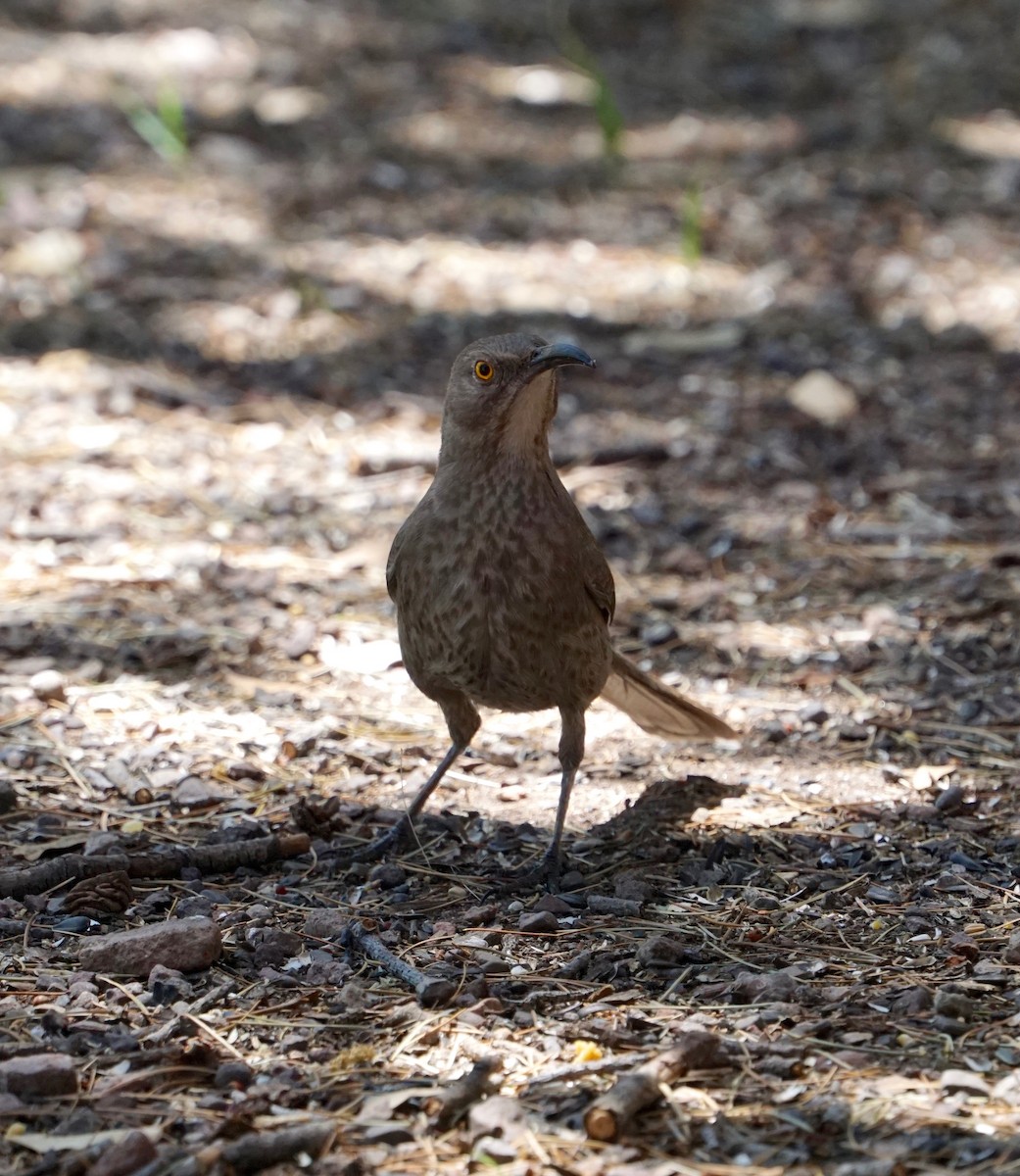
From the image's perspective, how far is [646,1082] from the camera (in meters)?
2.68

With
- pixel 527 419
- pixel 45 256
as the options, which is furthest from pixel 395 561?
pixel 45 256

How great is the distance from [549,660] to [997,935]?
3.86 ft

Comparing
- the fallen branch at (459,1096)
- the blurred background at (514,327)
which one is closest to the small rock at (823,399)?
the blurred background at (514,327)

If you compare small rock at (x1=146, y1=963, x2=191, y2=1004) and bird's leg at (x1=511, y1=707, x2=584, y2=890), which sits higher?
bird's leg at (x1=511, y1=707, x2=584, y2=890)

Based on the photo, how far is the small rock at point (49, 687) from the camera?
4641 mm

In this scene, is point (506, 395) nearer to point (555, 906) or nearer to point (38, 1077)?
point (555, 906)

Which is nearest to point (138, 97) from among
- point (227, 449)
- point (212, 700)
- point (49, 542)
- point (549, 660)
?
point (227, 449)

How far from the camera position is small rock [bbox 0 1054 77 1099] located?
8.89 ft

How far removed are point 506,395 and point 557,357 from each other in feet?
0.56

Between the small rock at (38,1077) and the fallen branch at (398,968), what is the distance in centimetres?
67

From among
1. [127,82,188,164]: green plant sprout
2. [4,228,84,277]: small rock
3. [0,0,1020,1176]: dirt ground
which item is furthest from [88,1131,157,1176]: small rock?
[127,82,188,164]: green plant sprout

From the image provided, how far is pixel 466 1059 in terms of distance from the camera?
2.91 m

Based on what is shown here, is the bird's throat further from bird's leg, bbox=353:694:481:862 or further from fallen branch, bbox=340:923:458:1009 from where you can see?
fallen branch, bbox=340:923:458:1009

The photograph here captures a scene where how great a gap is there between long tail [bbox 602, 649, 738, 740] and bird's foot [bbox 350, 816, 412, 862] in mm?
692
